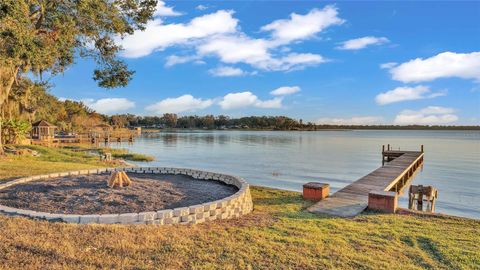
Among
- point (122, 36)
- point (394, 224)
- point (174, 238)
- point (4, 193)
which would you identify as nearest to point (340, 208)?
point (394, 224)

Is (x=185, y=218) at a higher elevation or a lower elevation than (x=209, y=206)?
lower

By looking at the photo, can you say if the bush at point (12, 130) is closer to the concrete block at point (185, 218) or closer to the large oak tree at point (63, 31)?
the large oak tree at point (63, 31)

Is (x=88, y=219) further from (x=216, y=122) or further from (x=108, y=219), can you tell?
(x=216, y=122)

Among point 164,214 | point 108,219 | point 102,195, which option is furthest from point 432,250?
point 102,195

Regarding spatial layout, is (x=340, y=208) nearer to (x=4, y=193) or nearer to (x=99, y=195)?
(x=99, y=195)

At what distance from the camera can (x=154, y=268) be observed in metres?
3.47

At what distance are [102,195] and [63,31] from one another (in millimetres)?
9140

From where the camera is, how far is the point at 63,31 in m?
12.7

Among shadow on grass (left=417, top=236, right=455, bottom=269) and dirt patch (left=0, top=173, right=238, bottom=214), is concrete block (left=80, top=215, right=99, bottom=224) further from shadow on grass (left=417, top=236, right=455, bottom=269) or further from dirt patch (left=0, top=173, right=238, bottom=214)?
shadow on grass (left=417, top=236, right=455, bottom=269)

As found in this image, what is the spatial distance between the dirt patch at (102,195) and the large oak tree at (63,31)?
4.74 metres

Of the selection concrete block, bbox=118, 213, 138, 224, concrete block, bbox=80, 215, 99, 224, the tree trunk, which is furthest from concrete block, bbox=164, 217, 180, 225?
the tree trunk

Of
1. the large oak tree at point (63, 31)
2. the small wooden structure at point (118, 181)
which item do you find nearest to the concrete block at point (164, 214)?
the small wooden structure at point (118, 181)

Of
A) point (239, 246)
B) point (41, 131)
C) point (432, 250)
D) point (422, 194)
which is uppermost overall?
point (41, 131)

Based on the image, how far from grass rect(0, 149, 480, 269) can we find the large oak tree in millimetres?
7392
